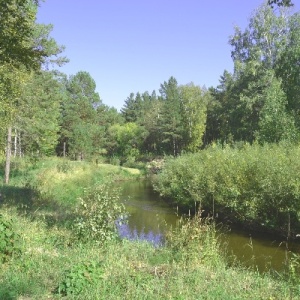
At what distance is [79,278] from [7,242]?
1.96m

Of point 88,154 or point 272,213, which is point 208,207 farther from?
point 88,154

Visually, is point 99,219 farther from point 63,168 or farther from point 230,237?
point 63,168

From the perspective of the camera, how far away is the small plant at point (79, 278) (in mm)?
5125

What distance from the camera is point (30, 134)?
2028 centimetres

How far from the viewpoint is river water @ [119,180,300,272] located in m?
12.6

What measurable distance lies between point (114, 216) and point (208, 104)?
151 ft

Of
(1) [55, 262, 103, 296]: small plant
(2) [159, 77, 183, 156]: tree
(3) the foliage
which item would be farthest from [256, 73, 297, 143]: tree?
(2) [159, 77, 183, 156]: tree

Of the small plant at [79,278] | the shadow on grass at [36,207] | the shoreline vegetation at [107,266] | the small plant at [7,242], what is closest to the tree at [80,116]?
the shadow on grass at [36,207]

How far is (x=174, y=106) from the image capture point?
51812mm

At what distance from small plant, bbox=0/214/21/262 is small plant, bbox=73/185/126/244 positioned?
2.00 m

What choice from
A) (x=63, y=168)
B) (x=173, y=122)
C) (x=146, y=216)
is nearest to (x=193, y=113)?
(x=173, y=122)

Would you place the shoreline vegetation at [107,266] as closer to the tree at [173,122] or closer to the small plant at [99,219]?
the small plant at [99,219]

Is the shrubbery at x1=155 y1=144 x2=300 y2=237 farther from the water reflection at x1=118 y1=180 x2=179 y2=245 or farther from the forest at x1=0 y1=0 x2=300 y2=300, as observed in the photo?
the water reflection at x1=118 y1=180 x2=179 y2=245

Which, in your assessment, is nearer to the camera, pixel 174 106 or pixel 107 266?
pixel 107 266
